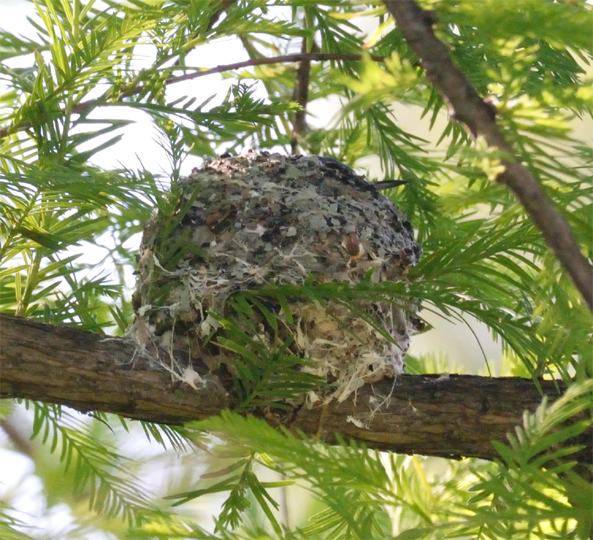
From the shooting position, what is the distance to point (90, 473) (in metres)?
1.04

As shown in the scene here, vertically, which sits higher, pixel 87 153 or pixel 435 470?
pixel 87 153

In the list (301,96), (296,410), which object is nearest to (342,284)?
(296,410)

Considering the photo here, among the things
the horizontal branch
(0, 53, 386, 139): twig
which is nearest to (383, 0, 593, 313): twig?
(0, 53, 386, 139): twig

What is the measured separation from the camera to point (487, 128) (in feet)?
1.33

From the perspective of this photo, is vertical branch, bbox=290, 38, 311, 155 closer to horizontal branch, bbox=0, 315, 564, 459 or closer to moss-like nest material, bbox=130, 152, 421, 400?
moss-like nest material, bbox=130, 152, 421, 400

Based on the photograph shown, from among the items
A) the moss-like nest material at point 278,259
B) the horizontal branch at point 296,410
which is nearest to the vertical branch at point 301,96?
the moss-like nest material at point 278,259

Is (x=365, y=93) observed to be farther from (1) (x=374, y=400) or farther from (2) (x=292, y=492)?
(2) (x=292, y=492)

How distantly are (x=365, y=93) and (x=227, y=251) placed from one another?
2.38ft

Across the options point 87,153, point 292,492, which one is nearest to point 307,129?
point 87,153

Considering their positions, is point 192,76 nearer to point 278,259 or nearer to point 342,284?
point 278,259

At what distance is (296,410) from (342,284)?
0.83 ft

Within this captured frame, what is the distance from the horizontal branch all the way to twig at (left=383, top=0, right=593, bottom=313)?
21.8 inches

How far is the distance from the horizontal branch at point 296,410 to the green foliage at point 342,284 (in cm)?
5

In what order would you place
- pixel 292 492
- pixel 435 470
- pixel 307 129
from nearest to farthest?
pixel 435 470 → pixel 307 129 → pixel 292 492
